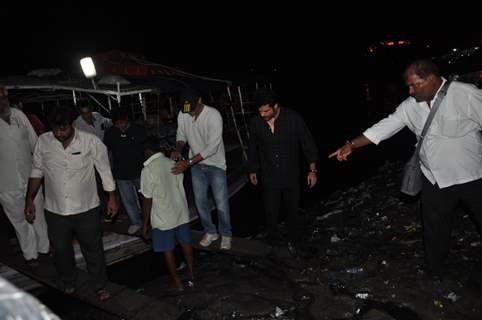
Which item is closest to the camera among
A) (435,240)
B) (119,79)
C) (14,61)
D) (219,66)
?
(435,240)

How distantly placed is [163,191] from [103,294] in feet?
4.59

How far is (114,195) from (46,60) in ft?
62.7

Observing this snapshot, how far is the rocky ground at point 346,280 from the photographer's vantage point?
12.4 ft

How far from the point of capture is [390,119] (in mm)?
3879

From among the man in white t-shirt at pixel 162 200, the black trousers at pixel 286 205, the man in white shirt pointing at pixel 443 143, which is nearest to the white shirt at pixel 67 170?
the man in white t-shirt at pixel 162 200

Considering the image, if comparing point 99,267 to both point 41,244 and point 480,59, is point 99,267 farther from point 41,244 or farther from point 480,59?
point 480,59

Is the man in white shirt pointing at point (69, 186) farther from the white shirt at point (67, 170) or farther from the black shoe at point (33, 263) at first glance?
the black shoe at point (33, 263)

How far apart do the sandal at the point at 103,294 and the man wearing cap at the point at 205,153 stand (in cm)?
145

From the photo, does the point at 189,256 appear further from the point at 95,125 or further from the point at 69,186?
the point at 95,125

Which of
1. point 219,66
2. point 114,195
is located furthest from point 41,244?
point 219,66

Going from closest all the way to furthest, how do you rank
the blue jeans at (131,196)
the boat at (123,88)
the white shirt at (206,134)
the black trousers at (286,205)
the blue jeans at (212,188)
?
the white shirt at (206,134) → the black trousers at (286,205) → the blue jeans at (212,188) → the blue jeans at (131,196) → the boat at (123,88)

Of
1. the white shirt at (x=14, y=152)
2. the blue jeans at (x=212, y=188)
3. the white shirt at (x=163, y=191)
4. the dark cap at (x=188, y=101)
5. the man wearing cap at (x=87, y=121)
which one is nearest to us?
the white shirt at (x=163, y=191)

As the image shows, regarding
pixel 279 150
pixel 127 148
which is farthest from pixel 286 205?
pixel 127 148

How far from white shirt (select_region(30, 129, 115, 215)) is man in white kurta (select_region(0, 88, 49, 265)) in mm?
767
